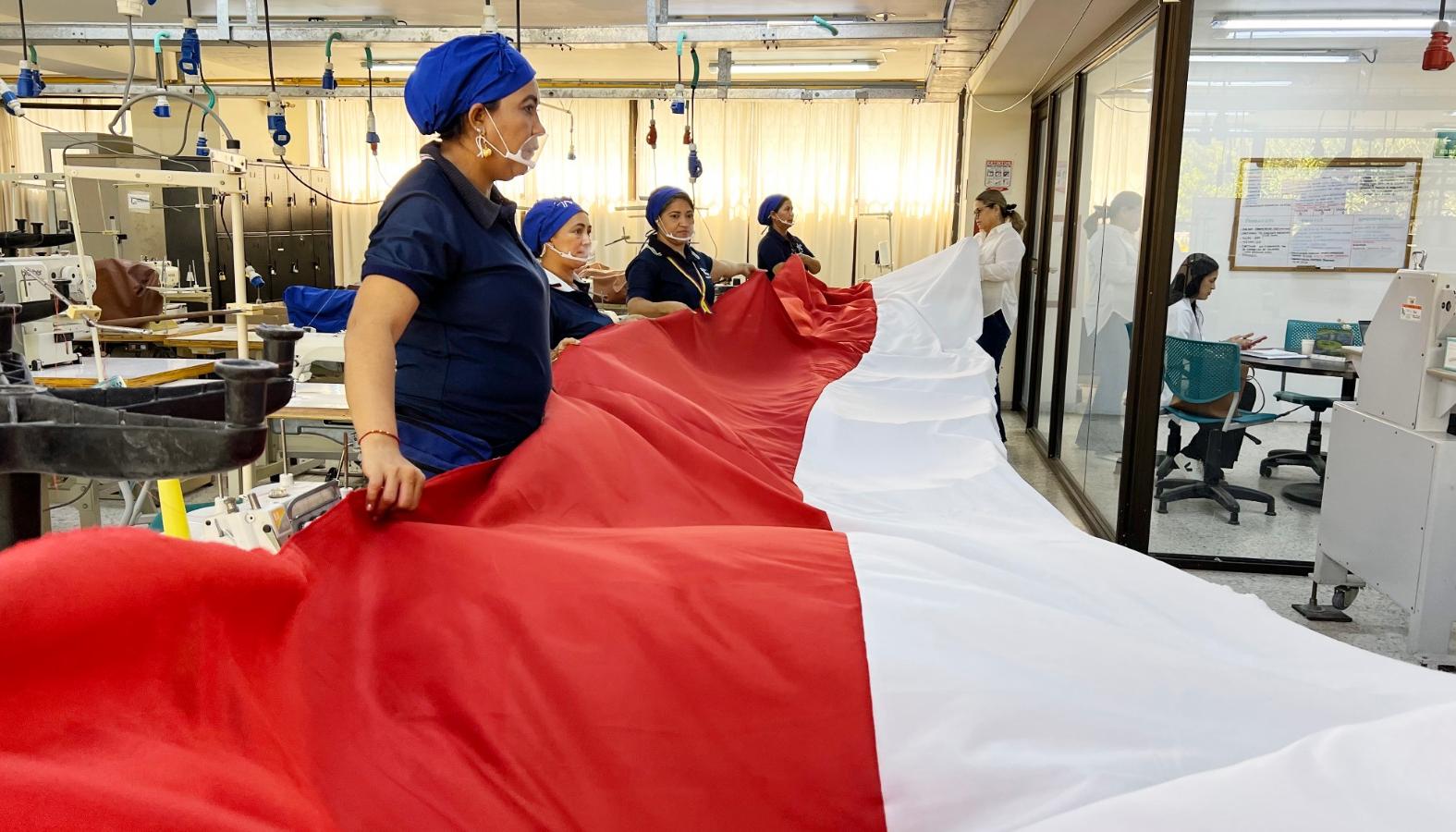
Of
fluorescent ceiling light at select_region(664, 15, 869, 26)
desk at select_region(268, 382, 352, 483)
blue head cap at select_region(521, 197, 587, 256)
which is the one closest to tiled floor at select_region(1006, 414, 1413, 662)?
blue head cap at select_region(521, 197, 587, 256)

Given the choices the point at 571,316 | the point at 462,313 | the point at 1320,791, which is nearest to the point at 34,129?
the point at 571,316

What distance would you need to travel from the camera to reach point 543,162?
30.6 ft

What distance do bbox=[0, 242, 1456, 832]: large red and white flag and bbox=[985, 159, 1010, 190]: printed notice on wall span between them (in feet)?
19.8

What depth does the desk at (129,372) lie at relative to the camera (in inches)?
120

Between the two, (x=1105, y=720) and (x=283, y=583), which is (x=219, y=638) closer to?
(x=283, y=583)

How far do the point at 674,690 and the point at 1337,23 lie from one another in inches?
154

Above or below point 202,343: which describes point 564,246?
above

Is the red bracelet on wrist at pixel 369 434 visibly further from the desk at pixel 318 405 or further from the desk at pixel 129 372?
the desk at pixel 129 372

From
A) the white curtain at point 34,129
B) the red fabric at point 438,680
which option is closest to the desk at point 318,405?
the red fabric at point 438,680

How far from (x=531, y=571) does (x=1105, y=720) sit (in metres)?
0.61

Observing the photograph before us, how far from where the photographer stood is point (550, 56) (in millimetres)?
8156

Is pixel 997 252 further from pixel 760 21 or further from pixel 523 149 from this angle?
pixel 523 149

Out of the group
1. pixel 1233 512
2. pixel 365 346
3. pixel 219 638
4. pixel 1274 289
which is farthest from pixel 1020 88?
pixel 219 638

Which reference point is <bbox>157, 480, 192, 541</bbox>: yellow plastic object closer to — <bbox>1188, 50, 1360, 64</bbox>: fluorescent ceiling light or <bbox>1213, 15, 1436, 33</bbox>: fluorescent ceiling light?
<bbox>1188, 50, 1360, 64</bbox>: fluorescent ceiling light
